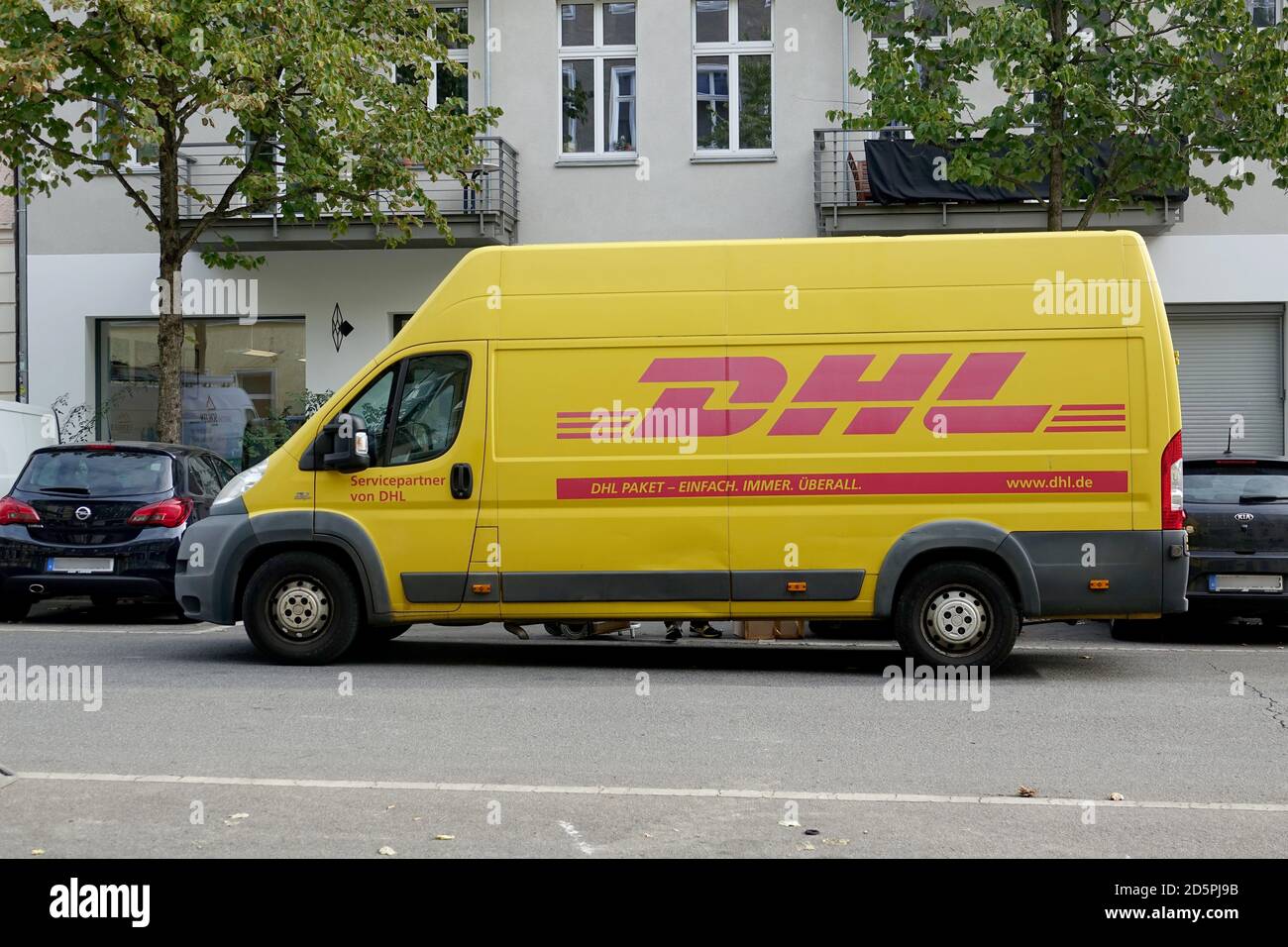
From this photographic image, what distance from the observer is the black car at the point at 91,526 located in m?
12.8

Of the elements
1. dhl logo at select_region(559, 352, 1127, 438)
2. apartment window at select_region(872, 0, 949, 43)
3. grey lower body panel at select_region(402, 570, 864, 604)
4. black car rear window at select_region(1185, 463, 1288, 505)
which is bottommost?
grey lower body panel at select_region(402, 570, 864, 604)

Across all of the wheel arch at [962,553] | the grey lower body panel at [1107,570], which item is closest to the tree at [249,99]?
the wheel arch at [962,553]

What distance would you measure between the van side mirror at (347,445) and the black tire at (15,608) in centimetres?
481

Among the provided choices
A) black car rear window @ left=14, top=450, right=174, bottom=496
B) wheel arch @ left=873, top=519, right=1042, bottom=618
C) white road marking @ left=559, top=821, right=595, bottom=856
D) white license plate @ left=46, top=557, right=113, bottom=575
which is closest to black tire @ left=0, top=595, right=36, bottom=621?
white license plate @ left=46, top=557, right=113, bottom=575

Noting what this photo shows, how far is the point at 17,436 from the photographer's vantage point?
15875mm

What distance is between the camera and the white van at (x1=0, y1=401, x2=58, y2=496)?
1544 cm

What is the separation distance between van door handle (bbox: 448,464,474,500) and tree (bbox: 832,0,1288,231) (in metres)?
8.19

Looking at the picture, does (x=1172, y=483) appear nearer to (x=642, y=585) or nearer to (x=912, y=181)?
(x=642, y=585)

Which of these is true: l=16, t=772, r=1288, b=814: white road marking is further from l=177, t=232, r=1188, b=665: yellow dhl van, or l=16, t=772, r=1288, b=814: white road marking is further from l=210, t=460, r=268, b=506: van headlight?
l=210, t=460, r=268, b=506: van headlight

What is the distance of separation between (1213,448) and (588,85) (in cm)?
1025

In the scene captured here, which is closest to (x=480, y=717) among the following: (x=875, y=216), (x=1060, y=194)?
(x=1060, y=194)

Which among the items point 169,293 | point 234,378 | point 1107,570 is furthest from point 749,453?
point 234,378

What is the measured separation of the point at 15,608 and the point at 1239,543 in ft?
35.2

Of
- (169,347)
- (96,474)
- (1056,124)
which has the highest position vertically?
(1056,124)
